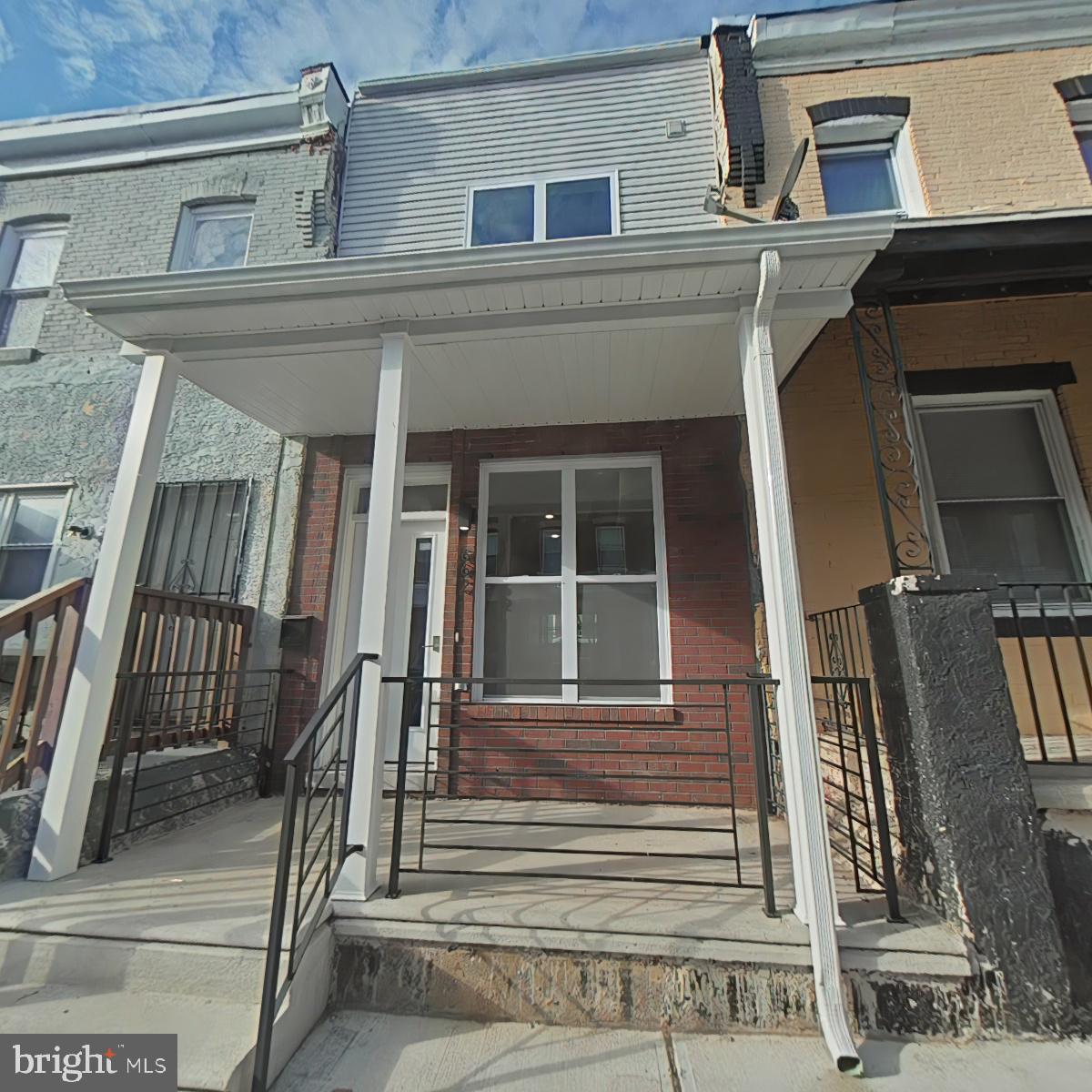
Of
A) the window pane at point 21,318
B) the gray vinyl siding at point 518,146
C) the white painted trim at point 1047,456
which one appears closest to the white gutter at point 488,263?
the white painted trim at point 1047,456

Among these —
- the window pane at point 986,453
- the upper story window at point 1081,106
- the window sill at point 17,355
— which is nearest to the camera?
the window pane at point 986,453

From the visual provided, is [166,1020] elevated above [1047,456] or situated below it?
below

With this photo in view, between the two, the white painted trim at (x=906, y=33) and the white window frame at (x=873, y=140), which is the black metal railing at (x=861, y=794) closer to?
the white window frame at (x=873, y=140)

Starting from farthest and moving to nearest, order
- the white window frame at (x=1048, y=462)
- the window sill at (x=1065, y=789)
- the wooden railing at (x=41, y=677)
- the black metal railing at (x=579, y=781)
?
1. the white window frame at (x=1048, y=462)
2. the black metal railing at (x=579, y=781)
3. the wooden railing at (x=41, y=677)
4. the window sill at (x=1065, y=789)

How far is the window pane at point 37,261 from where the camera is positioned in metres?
5.09

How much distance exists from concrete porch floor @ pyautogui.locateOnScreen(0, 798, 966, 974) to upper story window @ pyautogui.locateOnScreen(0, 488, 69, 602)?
9.30 feet

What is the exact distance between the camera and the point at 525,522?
13.5ft

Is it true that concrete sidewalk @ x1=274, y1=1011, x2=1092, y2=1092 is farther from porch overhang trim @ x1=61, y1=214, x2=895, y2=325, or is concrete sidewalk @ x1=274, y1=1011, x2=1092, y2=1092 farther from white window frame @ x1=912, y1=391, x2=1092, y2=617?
porch overhang trim @ x1=61, y1=214, x2=895, y2=325

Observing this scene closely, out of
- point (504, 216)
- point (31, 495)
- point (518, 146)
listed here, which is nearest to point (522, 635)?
point (504, 216)

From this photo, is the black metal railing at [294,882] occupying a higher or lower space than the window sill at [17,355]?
lower

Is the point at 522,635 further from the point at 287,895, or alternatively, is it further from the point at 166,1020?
the point at 166,1020

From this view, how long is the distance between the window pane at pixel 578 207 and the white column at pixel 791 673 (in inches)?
111

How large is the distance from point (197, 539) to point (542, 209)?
4.08m

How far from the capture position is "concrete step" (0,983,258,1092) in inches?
58.7
